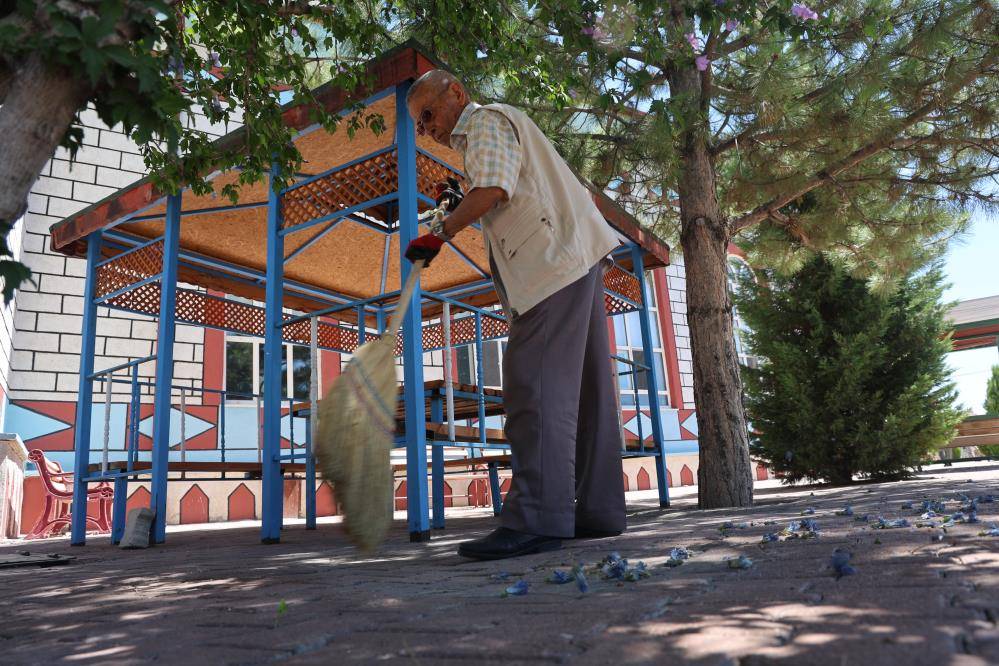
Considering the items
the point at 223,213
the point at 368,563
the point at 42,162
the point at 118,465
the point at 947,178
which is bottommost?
the point at 368,563

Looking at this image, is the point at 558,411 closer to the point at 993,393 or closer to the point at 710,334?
the point at 710,334

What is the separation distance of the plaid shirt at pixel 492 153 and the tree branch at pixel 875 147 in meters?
4.60

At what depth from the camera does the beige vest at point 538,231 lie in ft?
9.31

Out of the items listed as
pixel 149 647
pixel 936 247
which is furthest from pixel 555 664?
pixel 936 247

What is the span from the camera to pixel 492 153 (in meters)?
2.74

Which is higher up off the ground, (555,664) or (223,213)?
(223,213)

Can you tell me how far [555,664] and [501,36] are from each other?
4274mm

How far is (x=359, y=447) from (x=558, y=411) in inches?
30.6

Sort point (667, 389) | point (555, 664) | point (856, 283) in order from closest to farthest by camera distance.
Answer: point (555, 664) < point (856, 283) < point (667, 389)

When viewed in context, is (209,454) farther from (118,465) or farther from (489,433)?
(489,433)

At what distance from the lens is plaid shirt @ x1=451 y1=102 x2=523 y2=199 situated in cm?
272

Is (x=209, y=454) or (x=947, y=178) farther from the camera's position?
(x=209, y=454)

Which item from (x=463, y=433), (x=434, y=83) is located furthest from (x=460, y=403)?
(x=434, y=83)

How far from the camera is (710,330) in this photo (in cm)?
623
